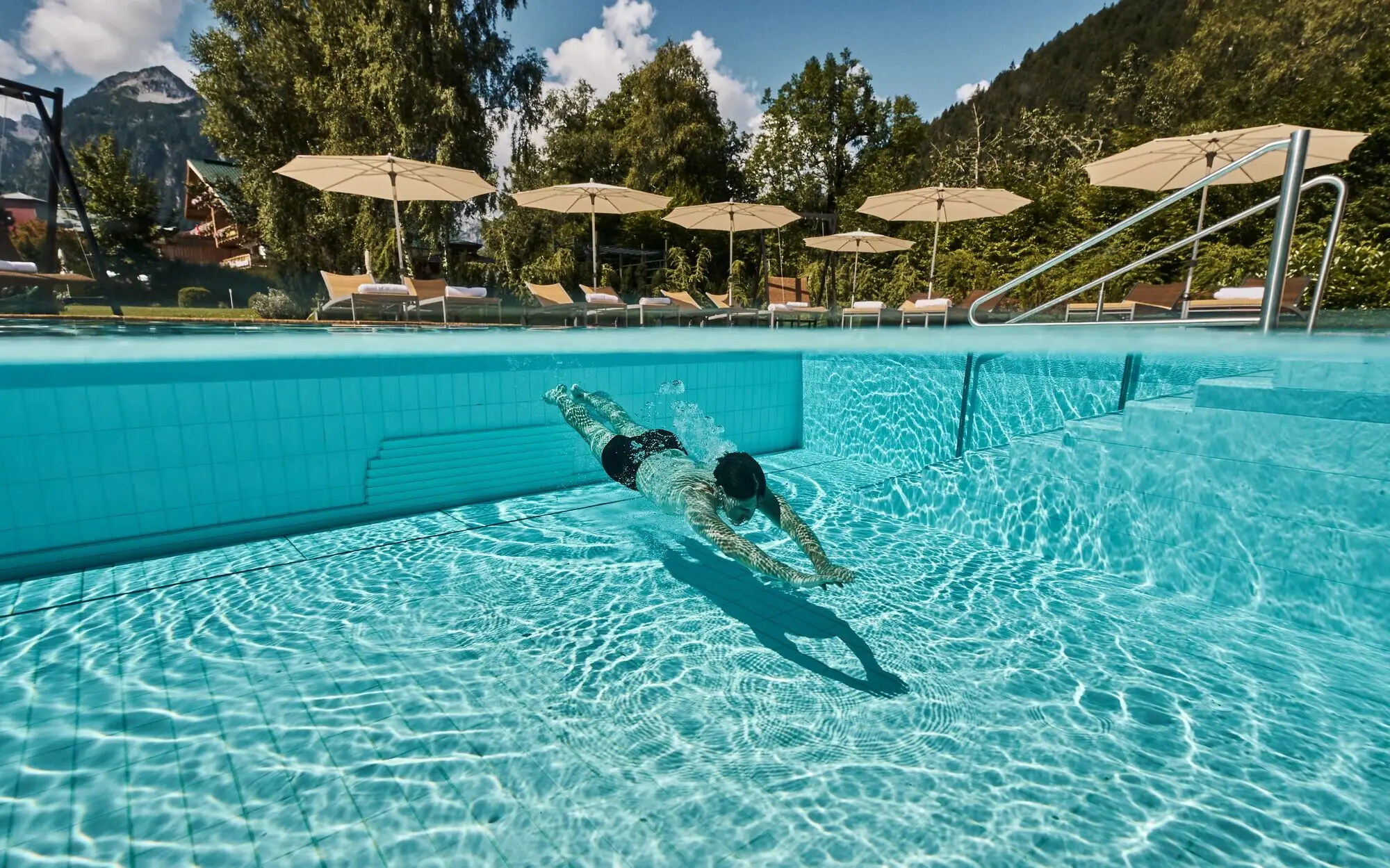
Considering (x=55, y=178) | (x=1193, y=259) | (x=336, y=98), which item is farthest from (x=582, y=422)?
(x=336, y=98)

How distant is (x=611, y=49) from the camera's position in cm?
3041

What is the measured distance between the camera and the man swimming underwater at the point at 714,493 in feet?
9.02

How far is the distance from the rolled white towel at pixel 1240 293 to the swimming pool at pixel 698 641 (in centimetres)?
171

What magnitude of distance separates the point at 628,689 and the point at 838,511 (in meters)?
3.30

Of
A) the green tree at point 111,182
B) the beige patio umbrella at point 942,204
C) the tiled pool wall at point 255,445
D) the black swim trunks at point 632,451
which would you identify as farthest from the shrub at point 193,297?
the green tree at point 111,182

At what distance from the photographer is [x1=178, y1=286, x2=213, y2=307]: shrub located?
8367 millimetres

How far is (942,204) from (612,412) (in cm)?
915

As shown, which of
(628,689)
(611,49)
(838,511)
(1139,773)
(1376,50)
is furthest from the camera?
(611,49)

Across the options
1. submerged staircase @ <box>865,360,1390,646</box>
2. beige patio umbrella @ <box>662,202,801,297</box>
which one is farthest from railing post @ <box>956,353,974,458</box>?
beige patio umbrella @ <box>662,202,801,297</box>

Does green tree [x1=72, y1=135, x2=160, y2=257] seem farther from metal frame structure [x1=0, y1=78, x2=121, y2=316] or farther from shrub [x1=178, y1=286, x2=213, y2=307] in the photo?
shrub [x1=178, y1=286, x2=213, y2=307]

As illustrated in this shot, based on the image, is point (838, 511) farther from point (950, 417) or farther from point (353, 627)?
point (353, 627)

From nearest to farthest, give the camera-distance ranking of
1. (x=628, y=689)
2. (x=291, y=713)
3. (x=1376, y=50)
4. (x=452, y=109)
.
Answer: (x=291, y=713)
(x=628, y=689)
(x=1376, y=50)
(x=452, y=109)

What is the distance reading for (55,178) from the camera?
909cm

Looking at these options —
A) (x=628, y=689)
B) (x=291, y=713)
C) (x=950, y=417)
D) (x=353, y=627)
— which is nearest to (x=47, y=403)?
(x=353, y=627)
